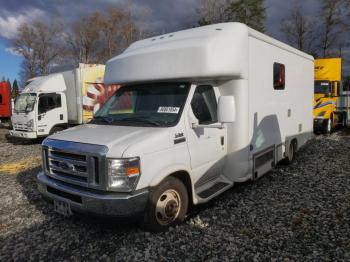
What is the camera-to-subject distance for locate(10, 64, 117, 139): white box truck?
1307cm

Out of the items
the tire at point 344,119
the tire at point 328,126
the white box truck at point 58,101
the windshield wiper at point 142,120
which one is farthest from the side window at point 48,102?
the tire at point 344,119

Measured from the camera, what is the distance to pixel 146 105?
5.11 metres

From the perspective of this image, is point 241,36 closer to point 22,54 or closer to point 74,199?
point 74,199

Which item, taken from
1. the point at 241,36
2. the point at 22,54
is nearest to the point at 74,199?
the point at 241,36

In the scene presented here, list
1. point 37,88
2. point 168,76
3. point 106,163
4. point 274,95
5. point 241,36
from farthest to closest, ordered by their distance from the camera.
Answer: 1. point 37,88
2. point 274,95
3. point 241,36
4. point 168,76
5. point 106,163

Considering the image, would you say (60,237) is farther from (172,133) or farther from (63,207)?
(172,133)

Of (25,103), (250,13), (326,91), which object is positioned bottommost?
(25,103)

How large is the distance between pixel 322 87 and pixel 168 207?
1305 cm

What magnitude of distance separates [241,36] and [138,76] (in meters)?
1.92

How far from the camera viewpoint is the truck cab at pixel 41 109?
12984 millimetres

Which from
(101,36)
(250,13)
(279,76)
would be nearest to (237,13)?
(250,13)

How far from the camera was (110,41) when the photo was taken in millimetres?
39219

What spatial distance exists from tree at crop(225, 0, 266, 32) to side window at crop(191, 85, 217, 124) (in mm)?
31649

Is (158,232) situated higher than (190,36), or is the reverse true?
(190,36)
